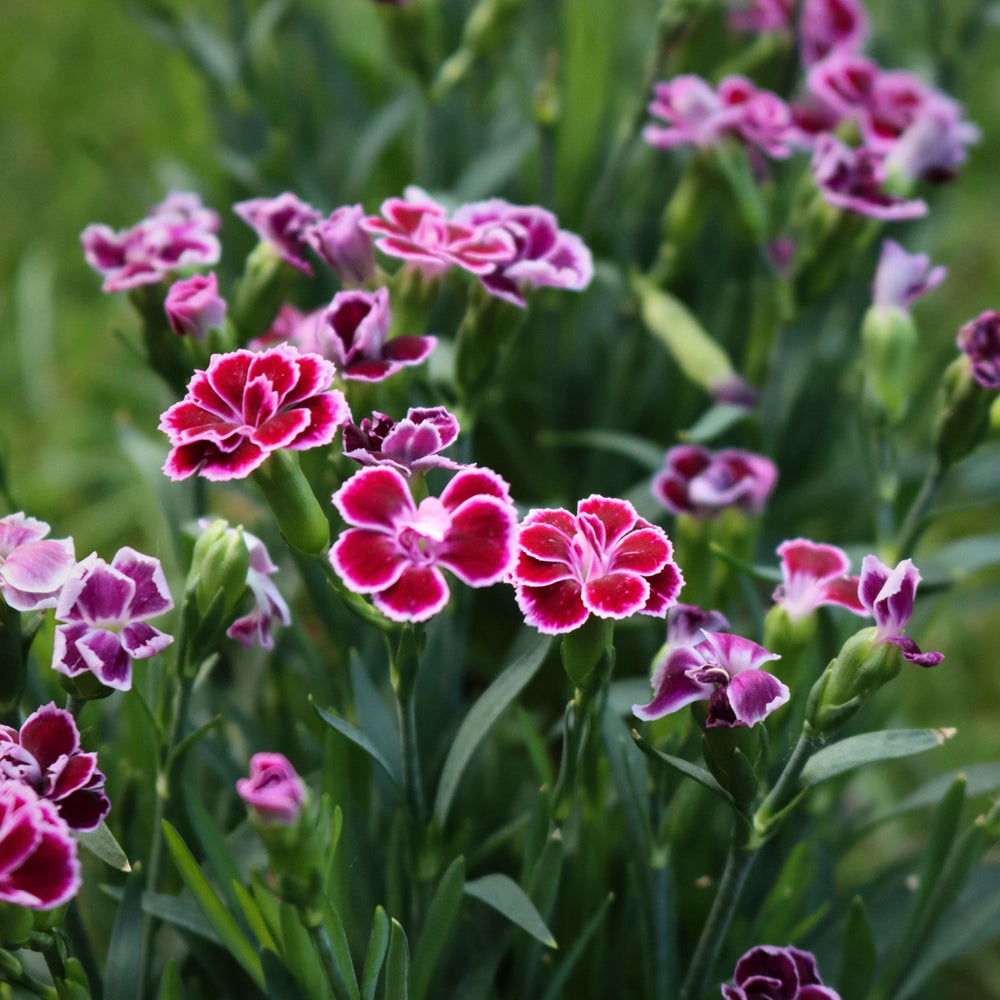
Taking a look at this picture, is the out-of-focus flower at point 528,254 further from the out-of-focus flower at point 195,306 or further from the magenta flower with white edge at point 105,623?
the magenta flower with white edge at point 105,623

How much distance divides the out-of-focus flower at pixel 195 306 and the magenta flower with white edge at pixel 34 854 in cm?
39

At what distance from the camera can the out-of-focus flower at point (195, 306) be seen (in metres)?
0.83

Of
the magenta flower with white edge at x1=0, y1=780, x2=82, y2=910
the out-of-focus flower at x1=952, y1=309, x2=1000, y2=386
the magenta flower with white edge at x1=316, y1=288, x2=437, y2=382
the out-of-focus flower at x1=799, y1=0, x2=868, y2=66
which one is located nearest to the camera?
the magenta flower with white edge at x1=0, y1=780, x2=82, y2=910

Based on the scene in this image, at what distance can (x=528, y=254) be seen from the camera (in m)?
0.87

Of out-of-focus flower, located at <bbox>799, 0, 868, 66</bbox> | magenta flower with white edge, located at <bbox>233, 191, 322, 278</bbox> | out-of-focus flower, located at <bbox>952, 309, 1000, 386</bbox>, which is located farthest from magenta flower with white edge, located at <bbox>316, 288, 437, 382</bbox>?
out-of-focus flower, located at <bbox>799, 0, 868, 66</bbox>

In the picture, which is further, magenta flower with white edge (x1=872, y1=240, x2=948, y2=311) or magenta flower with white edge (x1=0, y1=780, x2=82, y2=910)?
magenta flower with white edge (x1=872, y1=240, x2=948, y2=311)

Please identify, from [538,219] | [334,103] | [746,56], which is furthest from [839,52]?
[334,103]

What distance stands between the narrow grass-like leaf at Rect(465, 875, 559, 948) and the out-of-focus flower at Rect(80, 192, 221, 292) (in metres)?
0.54

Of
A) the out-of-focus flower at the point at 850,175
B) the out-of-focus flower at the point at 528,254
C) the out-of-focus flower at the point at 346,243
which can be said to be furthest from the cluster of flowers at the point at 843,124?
the out-of-focus flower at the point at 346,243

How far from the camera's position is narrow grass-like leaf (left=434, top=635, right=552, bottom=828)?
781 mm

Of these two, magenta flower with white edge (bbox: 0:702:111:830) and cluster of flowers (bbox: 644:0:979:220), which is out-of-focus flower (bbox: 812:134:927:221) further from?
magenta flower with white edge (bbox: 0:702:111:830)

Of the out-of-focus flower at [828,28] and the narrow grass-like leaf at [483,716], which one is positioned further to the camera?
the out-of-focus flower at [828,28]

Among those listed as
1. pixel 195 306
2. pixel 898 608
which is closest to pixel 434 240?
pixel 195 306

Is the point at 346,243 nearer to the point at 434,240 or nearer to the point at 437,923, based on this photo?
the point at 434,240
